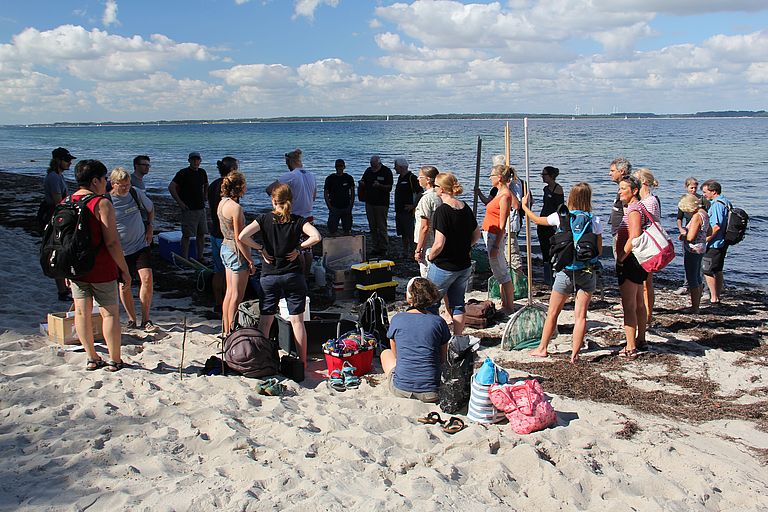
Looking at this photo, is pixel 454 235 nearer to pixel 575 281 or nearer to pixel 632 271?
pixel 575 281

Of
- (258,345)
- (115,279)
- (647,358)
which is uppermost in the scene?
(115,279)

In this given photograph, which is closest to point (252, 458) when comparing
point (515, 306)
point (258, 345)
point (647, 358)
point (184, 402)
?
point (184, 402)

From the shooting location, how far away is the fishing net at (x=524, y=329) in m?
6.60

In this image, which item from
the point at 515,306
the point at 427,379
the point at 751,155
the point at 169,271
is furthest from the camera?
the point at 751,155

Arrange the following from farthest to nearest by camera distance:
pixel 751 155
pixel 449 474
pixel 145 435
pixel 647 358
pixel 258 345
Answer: pixel 751 155, pixel 647 358, pixel 258 345, pixel 145 435, pixel 449 474

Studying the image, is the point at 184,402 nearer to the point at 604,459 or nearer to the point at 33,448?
the point at 33,448

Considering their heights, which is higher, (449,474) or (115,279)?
(115,279)

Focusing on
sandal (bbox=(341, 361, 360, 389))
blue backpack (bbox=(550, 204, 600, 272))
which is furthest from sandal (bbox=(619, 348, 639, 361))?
sandal (bbox=(341, 361, 360, 389))

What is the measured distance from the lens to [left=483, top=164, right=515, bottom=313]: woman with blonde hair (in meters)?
6.79

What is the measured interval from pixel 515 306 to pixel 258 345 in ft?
12.2

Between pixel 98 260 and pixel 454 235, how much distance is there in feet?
9.90

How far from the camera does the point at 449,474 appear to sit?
3854 mm

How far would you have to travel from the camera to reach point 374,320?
20.6 ft

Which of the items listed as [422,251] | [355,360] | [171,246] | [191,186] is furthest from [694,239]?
[171,246]
